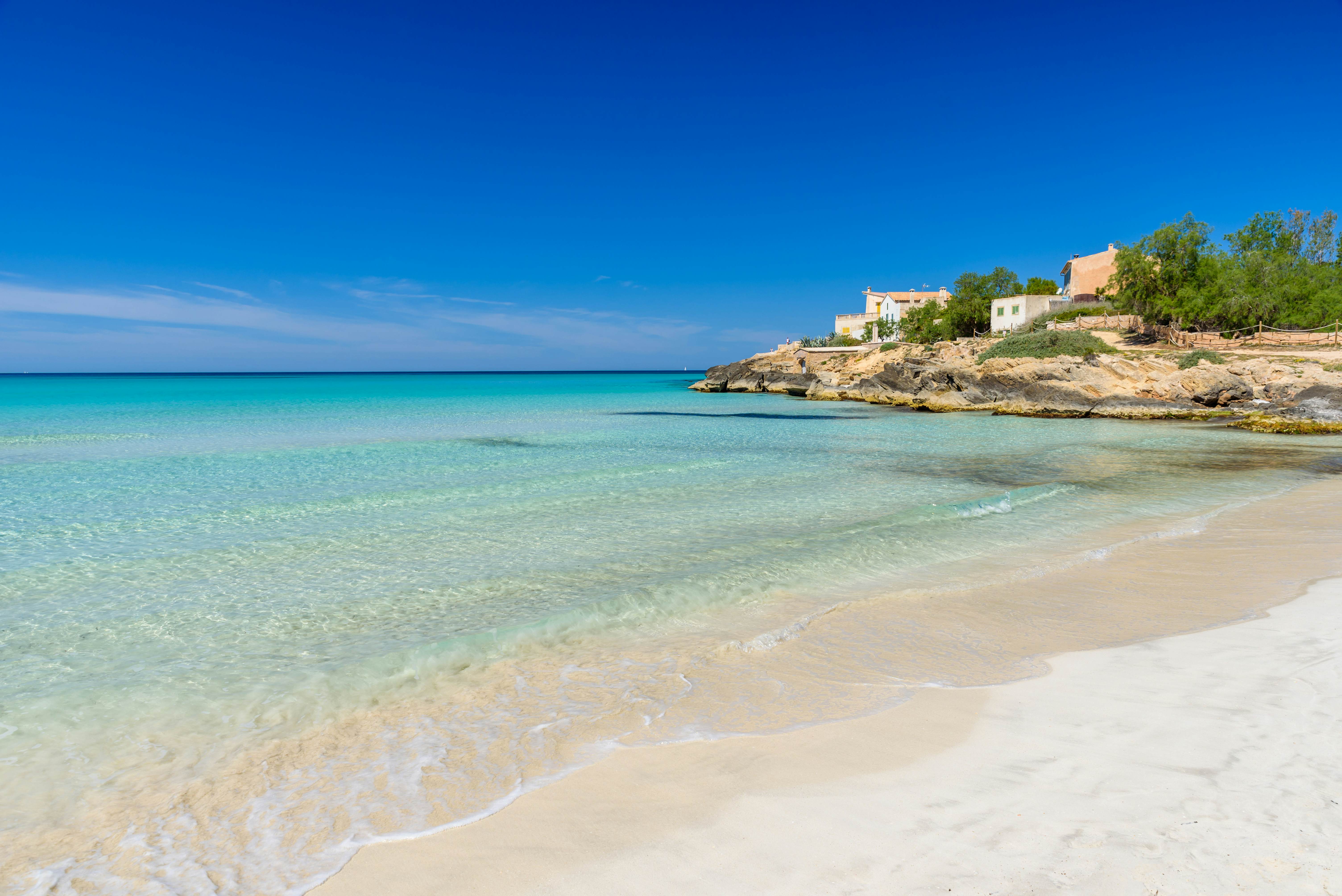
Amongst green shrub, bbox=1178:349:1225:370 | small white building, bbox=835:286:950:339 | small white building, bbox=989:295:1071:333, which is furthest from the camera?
small white building, bbox=835:286:950:339

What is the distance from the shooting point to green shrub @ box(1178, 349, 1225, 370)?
39.1 m

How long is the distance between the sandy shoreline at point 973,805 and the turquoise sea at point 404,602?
0.42 m

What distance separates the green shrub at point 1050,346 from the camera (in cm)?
4441

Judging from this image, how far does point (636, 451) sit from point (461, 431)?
10907 millimetres

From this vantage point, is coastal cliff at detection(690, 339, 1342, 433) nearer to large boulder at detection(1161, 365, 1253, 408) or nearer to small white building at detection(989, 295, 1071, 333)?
large boulder at detection(1161, 365, 1253, 408)

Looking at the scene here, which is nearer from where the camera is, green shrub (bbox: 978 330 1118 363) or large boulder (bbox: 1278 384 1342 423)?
large boulder (bbox: 1278 384 1342 423)

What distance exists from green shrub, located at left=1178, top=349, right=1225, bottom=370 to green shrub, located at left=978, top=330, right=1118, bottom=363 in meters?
4.35

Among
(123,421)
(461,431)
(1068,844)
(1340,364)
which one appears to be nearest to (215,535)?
(1068,844)

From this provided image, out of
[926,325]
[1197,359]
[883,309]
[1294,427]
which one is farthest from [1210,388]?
[883,309]

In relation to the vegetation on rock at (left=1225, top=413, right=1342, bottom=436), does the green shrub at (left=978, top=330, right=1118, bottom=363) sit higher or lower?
higher

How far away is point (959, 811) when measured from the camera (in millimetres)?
3701

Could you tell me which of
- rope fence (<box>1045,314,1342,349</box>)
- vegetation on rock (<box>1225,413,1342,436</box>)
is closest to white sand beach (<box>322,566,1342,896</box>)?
vegetation on rock (<box>1225,413,1342,436</box>)

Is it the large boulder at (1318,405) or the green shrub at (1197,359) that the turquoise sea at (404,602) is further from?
the green shrub at (1197,359)

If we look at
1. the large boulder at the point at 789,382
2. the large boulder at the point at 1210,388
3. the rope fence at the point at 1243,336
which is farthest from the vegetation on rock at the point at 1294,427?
the large boulder at the point at 789,382
